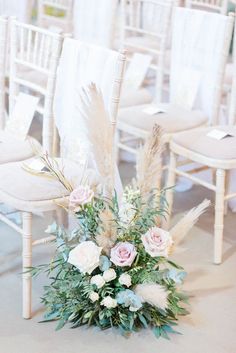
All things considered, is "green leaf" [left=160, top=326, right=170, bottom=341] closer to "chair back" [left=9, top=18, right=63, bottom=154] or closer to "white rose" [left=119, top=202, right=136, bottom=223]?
"white rose" [left=119, top=202, right=136, bottom=223]

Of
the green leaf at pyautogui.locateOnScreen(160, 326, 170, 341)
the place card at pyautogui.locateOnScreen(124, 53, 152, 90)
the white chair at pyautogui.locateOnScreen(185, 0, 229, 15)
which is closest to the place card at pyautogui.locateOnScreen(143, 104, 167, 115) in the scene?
the place card at pyautogui.locateOnScreen(124, 53, 152, 90)

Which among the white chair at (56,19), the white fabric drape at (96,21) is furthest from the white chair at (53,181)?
the white chair at (56,19)

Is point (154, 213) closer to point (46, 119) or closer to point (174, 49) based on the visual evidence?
point (46, 119)

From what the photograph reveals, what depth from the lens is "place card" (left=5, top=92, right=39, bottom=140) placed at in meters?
2.76

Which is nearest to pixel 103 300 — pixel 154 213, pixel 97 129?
pixel 154 213

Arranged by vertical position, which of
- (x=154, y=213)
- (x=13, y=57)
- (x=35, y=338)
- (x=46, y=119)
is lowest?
(x=35, y=338)

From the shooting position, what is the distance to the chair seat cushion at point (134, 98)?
3.47m

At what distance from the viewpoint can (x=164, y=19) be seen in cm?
367

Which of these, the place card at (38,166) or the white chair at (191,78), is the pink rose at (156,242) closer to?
the place card at (38,166)

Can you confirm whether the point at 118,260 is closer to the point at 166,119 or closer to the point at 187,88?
the point at 166,119

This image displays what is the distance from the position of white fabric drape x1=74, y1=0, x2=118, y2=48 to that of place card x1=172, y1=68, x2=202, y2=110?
26.9 inches

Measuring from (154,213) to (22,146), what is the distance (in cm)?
71

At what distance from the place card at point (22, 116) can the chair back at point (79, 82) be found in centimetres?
12

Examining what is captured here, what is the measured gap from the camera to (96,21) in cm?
390
